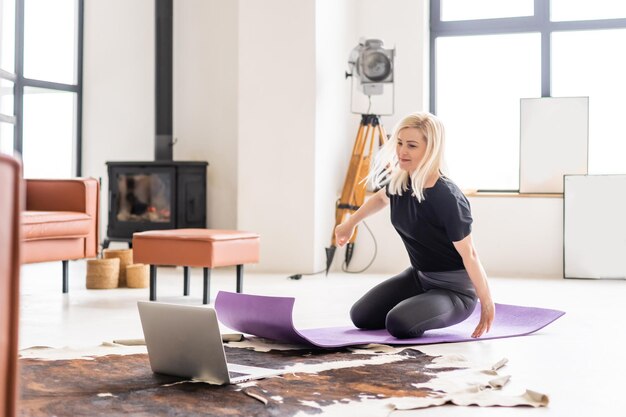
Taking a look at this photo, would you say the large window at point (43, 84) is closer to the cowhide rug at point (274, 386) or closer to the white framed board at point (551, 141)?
the white framed board at point (551, 141)

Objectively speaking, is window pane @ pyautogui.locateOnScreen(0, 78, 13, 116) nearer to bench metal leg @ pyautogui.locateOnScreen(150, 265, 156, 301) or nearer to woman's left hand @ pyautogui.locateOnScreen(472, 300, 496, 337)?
bench metal leg @ pyautogui.locateOnScreen(150, 265, 156, 301)

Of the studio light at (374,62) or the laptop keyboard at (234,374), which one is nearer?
the laptop keyboard at (234,374)

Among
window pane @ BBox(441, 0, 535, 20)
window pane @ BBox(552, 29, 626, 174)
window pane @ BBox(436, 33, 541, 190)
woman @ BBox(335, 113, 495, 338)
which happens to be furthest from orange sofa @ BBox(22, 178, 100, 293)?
window pane @ BBox(552, 29, 626, 174)

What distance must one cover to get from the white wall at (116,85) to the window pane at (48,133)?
134 mm

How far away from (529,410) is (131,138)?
18.5 ft

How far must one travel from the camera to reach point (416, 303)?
334 cm

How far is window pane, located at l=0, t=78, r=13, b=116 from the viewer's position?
6.82m

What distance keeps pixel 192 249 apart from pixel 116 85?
3.49 m

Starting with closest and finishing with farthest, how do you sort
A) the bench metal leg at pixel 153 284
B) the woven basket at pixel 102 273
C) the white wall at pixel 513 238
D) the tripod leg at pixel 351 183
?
the bench metal leg at pixel 153 284 < the woven basket at pixel 102 273 < the tripod leg at pixel 351 183 < the white wall at pixel 513 238

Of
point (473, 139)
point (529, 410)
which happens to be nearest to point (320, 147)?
point (473, 139)

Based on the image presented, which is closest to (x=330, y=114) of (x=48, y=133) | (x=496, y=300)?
(x=496, y=300)

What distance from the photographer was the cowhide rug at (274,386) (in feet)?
7.30

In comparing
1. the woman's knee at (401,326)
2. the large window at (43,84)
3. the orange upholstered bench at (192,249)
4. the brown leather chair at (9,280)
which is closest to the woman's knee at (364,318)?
the woman's knee at (401,326)

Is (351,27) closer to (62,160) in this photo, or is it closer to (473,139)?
(473,139)
